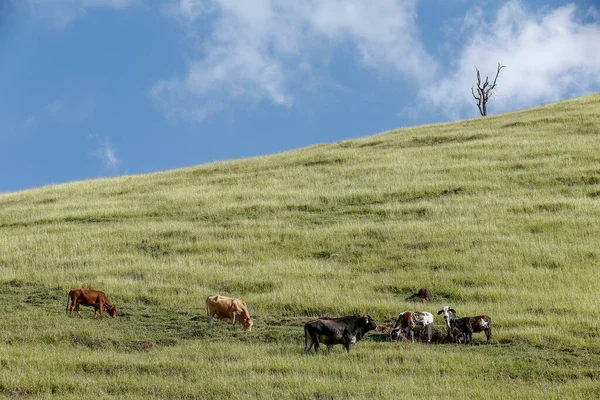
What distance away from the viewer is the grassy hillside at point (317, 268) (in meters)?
16.0

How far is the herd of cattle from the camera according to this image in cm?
1789

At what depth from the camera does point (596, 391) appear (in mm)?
14594

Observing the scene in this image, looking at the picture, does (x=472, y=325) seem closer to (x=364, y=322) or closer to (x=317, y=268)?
(x=364, y=322)

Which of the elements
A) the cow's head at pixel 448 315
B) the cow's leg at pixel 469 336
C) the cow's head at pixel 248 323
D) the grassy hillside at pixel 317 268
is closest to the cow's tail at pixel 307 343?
the grassy hillside at pixel 317 268

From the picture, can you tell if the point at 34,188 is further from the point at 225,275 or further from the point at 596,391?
the point at 596,391

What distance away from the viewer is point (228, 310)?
2144 centimetres

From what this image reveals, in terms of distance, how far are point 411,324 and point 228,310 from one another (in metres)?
5.01

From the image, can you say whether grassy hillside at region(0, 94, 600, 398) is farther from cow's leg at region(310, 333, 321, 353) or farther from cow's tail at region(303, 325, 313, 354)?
cow's leg at region(310, 333, 321, 353)

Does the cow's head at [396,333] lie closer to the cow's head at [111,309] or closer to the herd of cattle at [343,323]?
the herd of cattle at [343,323]

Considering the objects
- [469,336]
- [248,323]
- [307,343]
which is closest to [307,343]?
[307,343]

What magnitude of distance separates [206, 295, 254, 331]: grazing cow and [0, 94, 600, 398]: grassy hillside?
47 centimetres

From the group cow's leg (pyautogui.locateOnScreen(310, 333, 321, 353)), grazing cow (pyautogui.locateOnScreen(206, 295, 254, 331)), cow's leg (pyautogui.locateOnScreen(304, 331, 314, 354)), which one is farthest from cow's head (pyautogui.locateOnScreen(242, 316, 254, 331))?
cow's leg (pyautogui.locateOnScreen(310, 333, 321, 353))

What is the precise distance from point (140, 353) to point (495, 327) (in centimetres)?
912

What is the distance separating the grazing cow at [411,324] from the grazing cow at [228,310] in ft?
12.7
